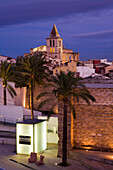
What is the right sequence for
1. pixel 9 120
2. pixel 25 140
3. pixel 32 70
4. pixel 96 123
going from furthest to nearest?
pixel 32 70 < pixel 9 120 < pixel 25 140 < pixel 96 123

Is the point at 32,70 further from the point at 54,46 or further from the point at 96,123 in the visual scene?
the point at 54,46

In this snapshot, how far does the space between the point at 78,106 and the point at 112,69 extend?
32.4m

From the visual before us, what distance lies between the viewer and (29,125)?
21.2 m

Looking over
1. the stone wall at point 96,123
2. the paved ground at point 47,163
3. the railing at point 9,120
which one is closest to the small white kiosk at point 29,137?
the paved ground at point 47,163

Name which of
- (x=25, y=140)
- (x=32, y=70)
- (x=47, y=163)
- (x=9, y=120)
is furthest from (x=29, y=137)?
(x=32, y=70)

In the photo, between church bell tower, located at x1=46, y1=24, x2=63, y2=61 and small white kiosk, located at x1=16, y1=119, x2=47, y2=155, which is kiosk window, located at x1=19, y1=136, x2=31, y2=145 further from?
church bell tower, located at x1=46, y1=24, x2=63, y2=61

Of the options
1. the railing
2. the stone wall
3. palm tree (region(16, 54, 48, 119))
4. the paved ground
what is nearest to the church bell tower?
palm tree (region(16, 54, 48, 119))

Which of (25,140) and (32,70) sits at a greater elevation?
(32,70)

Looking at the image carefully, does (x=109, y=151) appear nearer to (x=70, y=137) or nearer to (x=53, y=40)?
(x=70, y=137)

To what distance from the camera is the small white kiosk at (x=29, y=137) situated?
21.2 metres

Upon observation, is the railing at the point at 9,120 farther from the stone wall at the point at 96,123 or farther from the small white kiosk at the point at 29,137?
the stone wall at the point at 96,123

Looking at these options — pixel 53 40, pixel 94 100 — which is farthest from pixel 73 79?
pixel 53 40

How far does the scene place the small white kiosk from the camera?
21.2 metres

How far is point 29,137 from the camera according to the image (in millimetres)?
21297
